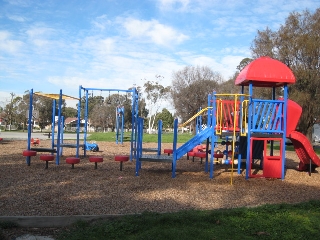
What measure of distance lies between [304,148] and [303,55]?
17.5m

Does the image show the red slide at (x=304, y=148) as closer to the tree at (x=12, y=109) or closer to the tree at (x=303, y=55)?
the tree at (x=303, y=55)

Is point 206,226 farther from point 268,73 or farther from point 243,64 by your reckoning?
point 243,64

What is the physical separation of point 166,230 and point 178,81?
5741 cm

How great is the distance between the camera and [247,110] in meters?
12.2

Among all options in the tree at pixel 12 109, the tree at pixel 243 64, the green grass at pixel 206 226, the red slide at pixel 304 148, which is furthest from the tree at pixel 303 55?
the tree at pixel 12 109

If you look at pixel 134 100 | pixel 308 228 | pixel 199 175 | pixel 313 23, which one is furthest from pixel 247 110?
pixel 313 23

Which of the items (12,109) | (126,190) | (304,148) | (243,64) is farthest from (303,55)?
(12,109)

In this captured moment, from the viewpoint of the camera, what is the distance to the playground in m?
7.13

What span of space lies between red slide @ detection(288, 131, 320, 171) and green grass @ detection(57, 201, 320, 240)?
6383mm

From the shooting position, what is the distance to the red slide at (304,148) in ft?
41.0

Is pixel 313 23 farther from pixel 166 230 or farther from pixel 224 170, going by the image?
pixel 166 230

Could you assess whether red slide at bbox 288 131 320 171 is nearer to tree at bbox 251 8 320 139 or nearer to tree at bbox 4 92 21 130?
tree at bbox 251 8 320 139

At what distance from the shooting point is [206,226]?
5.50 m

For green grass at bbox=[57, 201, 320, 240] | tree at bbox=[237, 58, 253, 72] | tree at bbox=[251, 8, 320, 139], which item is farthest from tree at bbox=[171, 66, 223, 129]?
green grass at bbox=[57, 201, 320, 240]
